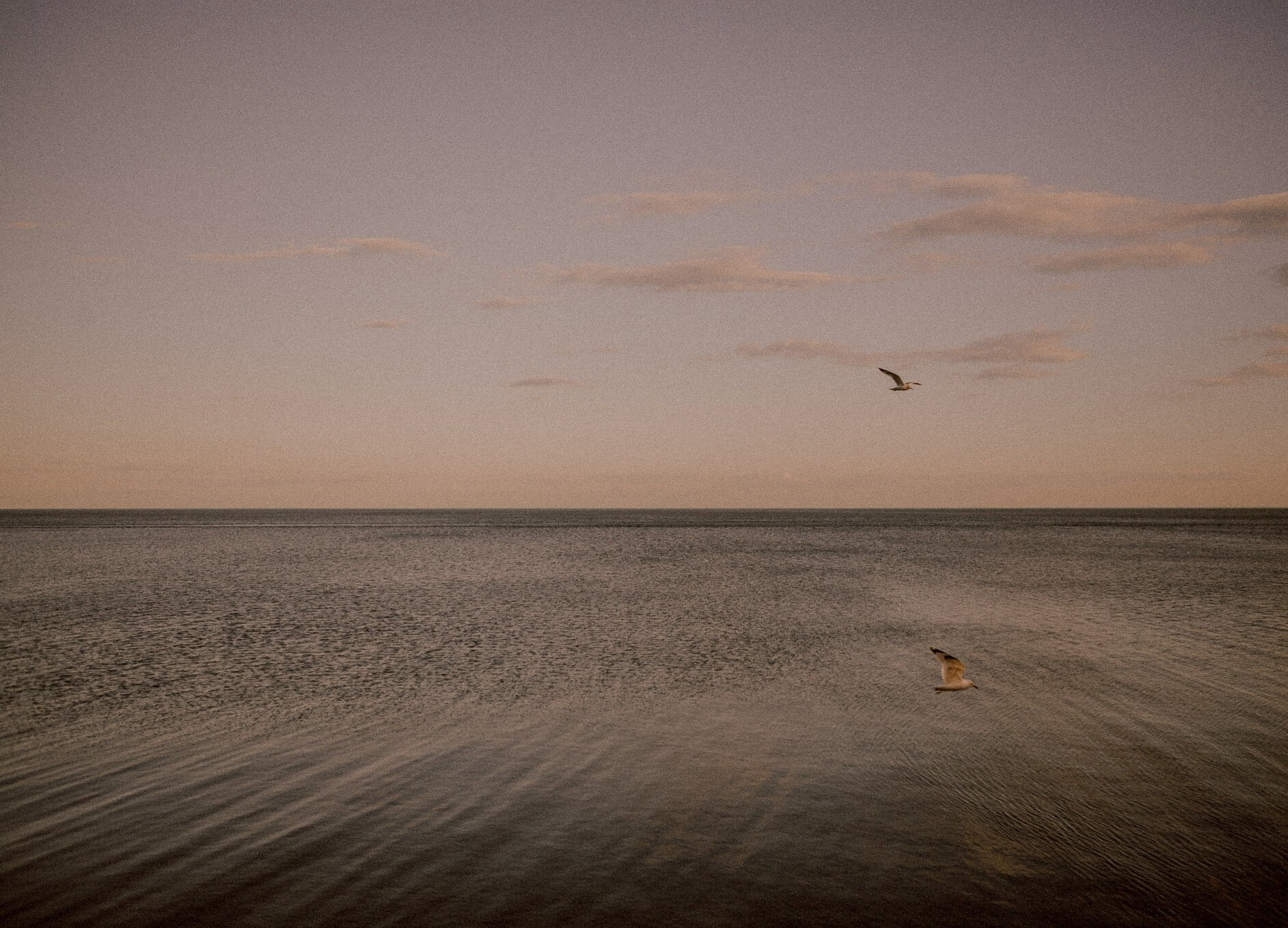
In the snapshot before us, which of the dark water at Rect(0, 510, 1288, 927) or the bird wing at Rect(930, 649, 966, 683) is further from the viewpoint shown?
the bird wing at Rect(930, 649, 966, 683)

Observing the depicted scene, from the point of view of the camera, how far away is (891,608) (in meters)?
36.9

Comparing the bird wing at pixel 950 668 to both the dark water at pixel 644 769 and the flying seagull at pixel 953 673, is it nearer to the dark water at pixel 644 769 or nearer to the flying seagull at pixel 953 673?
the flying seagull at pixel 953 673

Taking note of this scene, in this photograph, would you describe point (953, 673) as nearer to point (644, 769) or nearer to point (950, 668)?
point (950, 668)

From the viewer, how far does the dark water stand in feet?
30.1

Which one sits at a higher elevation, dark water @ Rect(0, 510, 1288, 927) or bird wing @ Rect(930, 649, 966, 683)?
bird wing @ Rect(930, 649, 966, 683)

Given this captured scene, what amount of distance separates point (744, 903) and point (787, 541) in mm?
100224

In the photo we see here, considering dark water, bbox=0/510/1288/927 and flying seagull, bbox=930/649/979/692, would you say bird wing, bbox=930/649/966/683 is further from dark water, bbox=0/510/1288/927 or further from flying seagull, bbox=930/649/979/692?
dark water, bbox=0/510/1288/927

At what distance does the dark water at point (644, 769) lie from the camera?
30.1 ft

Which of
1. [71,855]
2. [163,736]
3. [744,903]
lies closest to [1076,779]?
[744,903]

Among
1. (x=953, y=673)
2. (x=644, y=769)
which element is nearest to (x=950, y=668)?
(x=953, y=673)

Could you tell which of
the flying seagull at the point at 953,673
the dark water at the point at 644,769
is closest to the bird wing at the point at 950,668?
the flying seagull at the point at 953,673

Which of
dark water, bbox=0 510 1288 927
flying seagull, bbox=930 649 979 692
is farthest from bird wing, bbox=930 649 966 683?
dark water, bbox=0 510 1288 927

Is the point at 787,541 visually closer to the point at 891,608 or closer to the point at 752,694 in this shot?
the point at 891,608

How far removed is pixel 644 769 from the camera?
13688 millimetres
